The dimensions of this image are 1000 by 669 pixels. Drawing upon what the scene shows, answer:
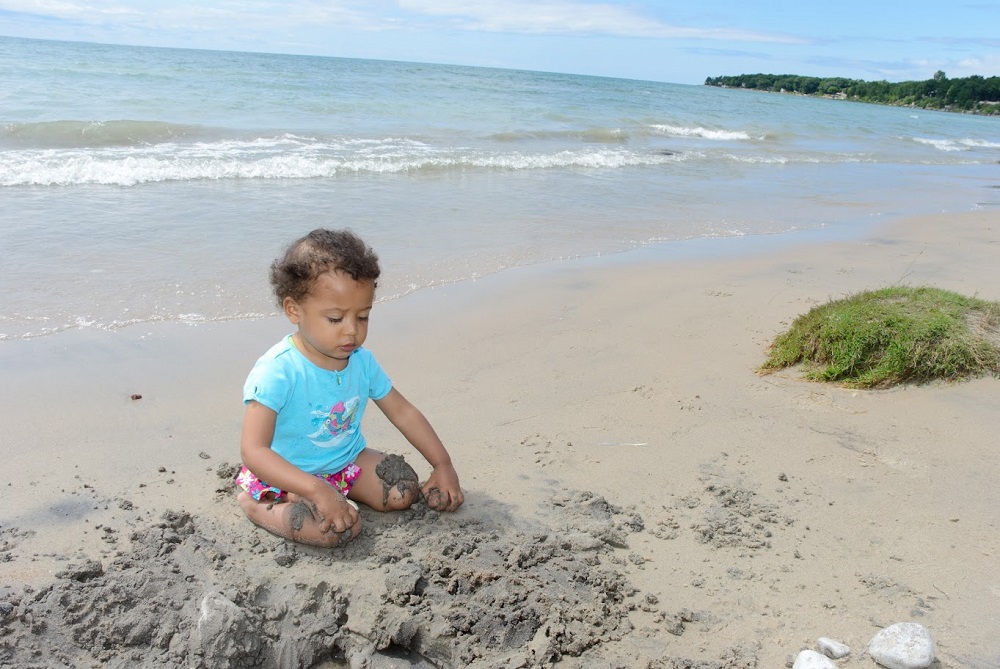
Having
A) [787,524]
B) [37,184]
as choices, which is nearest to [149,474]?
[787,524]

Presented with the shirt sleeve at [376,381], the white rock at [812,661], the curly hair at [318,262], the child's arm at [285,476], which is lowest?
the white rock at [812,661]

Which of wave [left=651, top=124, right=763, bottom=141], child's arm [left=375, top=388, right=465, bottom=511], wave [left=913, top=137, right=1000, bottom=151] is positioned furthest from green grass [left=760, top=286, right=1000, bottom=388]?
wave [left=913, top=137, right=1000, bottom=151]

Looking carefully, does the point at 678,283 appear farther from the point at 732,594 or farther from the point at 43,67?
the point at 43,67

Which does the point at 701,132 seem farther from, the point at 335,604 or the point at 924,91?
the point at 924,91

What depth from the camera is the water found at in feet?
19.1

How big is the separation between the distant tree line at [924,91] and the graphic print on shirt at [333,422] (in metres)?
84.5

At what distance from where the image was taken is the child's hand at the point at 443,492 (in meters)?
3.00

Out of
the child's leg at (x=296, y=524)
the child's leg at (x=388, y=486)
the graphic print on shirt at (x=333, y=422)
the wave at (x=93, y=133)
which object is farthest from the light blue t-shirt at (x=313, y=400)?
the wave at (x=93, y=133)

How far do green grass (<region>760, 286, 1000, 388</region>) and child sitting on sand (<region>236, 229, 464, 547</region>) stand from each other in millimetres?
2380

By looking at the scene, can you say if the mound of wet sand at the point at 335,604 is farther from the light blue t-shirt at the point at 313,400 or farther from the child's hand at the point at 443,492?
the light blue t-shirt at the point at 313,400

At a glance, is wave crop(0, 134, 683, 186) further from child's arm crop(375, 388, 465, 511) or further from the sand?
child's arm crop(375, 388, 465, 511)

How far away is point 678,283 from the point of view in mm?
6410

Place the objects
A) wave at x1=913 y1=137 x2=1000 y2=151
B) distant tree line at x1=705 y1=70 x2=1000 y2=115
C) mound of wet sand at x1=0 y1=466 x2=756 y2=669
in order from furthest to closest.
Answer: distant tree line at x1=705 y1=70 x2=1000 y2=115
wave at x1=913 y1=137 x2=1000 y2=151
mound of wet sand at x1=0 y1=466 x2=756 y2=669

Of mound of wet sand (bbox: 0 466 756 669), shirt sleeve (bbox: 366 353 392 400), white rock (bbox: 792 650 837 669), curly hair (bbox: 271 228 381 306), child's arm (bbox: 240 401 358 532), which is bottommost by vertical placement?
mound of wet sand (bbox: 0 466 756 669)
